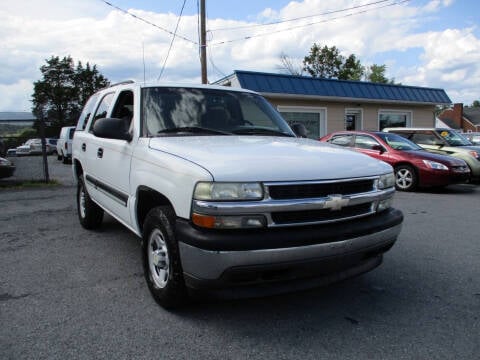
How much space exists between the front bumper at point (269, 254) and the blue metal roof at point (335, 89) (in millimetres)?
12143

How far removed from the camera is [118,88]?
15.4 feet

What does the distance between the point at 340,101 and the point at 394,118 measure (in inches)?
158

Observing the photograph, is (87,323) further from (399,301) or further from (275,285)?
(399,301)

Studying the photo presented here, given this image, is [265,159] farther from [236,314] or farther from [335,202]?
[236,314]

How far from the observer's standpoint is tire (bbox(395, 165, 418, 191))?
32.0 ft

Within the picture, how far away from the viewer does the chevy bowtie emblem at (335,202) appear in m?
2.75

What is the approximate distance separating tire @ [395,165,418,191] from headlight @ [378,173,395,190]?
7.02 m

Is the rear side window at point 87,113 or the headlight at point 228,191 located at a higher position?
the rear side window at point 87,113

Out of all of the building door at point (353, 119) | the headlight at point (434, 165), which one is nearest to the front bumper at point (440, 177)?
the headlight at point (434, 165)

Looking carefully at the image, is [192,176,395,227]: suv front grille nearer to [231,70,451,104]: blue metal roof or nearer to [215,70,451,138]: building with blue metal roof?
[231,70,451,104]: blue metal roof

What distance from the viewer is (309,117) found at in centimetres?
1747

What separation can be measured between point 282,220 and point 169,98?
1.91 meters

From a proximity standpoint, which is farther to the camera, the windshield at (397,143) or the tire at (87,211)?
the windshield at (397,143)

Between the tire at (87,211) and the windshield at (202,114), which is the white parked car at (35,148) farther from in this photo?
the windshield at (202,114)
